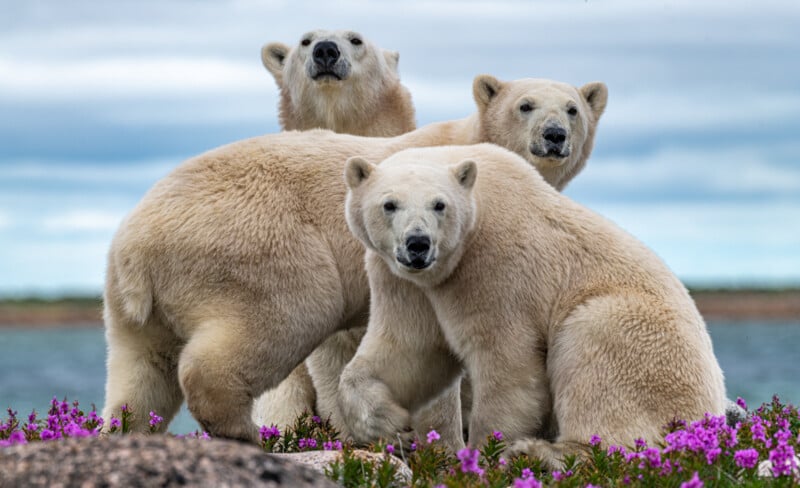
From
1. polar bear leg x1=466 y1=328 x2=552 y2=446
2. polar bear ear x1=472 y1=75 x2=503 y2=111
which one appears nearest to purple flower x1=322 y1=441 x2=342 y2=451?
polar bear leg x1=466 y1=328 x2=552 y2=446

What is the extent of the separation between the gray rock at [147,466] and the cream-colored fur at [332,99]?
399cm

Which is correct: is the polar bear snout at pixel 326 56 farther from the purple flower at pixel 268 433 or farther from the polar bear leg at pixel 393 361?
the purple flower at pixel 268 433

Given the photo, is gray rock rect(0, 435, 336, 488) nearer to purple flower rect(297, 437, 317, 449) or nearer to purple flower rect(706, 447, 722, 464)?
purple flower rect(706, 447, 722, 464)

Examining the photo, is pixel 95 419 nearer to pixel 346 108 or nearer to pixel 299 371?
pixel 299 371

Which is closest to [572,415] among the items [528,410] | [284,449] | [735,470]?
[528,410]

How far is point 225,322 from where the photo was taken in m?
6.84

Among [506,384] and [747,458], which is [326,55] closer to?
[506,384]

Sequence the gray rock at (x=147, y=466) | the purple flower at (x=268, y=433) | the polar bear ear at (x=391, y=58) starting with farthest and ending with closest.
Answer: the polar bear ear at (x=391, y=58) < the purple flower at (x=268, y=433) < the gray rock at (x=147, y=466)

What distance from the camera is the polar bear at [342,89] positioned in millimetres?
9016

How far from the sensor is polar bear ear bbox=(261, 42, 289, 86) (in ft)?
31.8

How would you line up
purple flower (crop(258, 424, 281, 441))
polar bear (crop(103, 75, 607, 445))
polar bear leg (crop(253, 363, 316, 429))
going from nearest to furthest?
polar bear (crop(103, 75, 607, 445))
purple flower (crop(258, 424, 281, 441))
polar bear leg (crop(253, 363, 316, 429))

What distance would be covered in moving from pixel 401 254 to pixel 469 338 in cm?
68

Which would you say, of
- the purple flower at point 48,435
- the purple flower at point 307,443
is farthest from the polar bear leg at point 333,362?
the purple flower at point 48,435

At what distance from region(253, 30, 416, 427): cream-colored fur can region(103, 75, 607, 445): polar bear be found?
1.23 metres
